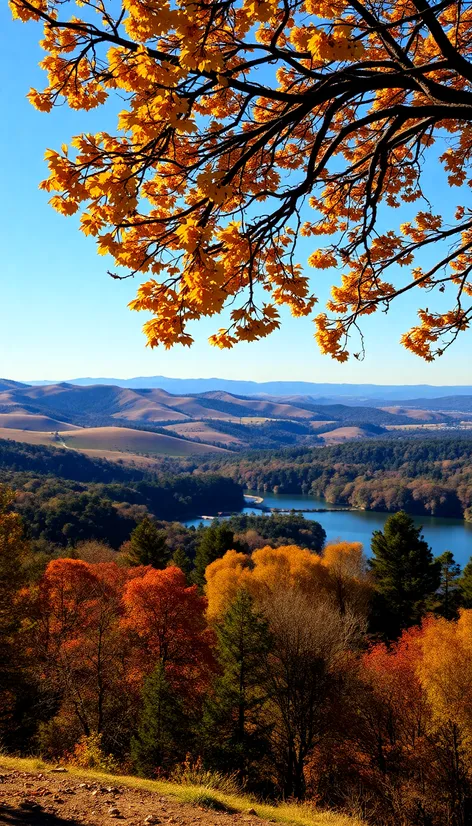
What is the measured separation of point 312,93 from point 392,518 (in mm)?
28330

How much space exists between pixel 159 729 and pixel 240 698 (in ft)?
8.00

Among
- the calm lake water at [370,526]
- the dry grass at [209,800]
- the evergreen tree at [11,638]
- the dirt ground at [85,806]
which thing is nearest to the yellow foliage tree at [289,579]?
the evergreen tree at [11,638]

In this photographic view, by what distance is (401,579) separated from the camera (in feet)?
88.8

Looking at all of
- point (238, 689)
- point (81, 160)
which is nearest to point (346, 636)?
point (238, 689)

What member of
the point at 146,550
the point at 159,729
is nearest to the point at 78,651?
the point at 159,729

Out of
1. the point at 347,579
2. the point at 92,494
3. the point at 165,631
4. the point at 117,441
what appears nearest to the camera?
the point at 165,631

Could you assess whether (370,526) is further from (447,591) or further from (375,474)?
(447,591)

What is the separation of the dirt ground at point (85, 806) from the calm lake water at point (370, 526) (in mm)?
58812

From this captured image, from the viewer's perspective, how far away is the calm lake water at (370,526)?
7019 centimetres

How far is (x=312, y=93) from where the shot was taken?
11.4 ft

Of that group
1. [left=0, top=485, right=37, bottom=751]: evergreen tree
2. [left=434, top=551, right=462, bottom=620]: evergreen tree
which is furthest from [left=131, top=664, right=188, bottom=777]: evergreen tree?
[left=434, top=551, right=462, bottom=620]: evergreen tree

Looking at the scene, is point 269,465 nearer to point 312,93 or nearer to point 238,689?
point 238,689

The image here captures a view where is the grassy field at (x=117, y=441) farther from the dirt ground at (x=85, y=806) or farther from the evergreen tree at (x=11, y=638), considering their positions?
the dirt ground at (x=85, y=806)

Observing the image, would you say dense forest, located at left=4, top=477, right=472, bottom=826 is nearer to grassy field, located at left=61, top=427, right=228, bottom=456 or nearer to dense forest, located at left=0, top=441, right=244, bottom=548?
dense forest, located at left=0, top=441, right=244, bottom=548
